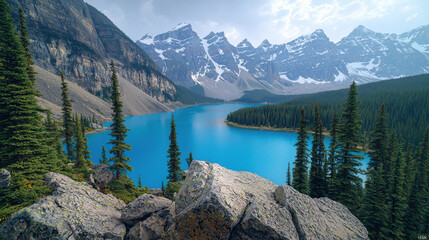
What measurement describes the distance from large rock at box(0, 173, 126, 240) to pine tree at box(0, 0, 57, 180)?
2.62 metres

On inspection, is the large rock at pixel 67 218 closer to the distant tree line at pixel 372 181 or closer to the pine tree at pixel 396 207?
the distant tree line at pixel 372 181

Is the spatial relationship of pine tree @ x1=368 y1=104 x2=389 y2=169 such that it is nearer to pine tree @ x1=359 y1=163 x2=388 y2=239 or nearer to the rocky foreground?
pine tree @ x1=359 y1=163 x2=388 y2=239

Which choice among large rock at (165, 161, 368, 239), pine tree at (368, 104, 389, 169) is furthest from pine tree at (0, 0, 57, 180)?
pine tree at (368, 104, 389, 169)

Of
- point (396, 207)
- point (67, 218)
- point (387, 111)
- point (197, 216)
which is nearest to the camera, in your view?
point (197, 216)

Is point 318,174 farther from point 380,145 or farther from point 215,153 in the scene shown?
point 215,153

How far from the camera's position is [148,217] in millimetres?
7574

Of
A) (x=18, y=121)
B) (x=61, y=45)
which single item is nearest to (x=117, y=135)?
(x=18, y=121)

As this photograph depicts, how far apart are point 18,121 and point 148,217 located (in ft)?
33.9

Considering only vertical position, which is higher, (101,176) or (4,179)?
(4,179)

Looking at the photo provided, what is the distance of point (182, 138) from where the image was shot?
78.4 m

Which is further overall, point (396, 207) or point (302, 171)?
point (302, 171)

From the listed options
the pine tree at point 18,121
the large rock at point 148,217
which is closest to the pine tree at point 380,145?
the large rock at point 148,217

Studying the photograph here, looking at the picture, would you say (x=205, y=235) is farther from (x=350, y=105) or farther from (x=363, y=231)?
(x=350, y=105)

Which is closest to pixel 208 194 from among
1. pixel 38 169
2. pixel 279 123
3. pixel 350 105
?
pixel 38 169
